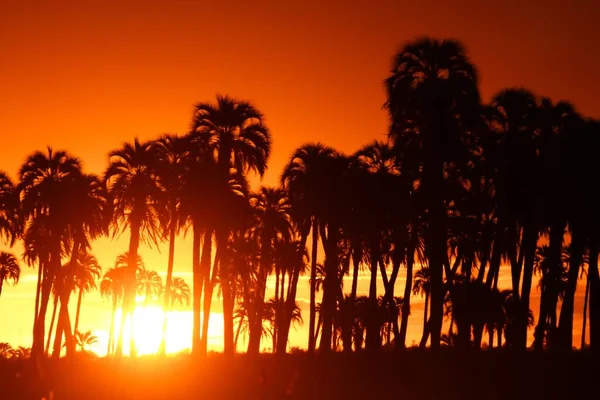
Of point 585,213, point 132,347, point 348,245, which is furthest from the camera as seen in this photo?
point 348,245

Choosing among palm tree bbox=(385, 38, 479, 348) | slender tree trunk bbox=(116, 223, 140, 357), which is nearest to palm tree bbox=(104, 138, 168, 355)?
slender tree trunk bbox=(116, 223, 140, 357)

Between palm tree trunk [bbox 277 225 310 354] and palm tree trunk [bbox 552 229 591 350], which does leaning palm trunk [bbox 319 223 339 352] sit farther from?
palm tree trunk [bbox 552 229 591 350]

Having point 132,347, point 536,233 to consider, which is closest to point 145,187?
point 132,347

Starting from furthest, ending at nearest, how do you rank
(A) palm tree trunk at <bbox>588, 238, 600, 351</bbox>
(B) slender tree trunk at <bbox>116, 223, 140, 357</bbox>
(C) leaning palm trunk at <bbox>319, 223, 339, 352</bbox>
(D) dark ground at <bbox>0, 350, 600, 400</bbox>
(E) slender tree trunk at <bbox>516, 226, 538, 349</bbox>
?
(C) leaning palm trunk at <bbox>319, 223, 339, 352</bbox> → (B) slender tree trunk at <bbox>116, 223, 140, 357</bbox> → (A) palm tree trunk at <bbox>588, 238, 600, 351</bbox> → (E) slender tree trunk at <bbox>516, 226, 538, 349</bbox> → (D) dark ground at <bbox>0, 350, 600, 400</bbox>

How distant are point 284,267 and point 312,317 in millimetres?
8474

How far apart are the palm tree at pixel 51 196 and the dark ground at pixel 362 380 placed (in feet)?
38.4

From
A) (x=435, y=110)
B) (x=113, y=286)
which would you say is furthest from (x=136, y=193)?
(x=113, y=286)

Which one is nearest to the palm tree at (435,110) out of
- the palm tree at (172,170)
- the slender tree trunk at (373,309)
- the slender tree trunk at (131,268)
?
the slender tree trunk at (373,309)

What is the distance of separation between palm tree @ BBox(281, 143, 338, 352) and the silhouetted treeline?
0.10 meters

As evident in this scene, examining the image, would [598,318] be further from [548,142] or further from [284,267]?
[284,267]

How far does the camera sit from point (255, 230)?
61406 millimetres

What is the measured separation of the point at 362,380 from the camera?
32.1 metres

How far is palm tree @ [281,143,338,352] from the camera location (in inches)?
2056

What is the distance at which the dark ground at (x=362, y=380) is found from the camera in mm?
29094
